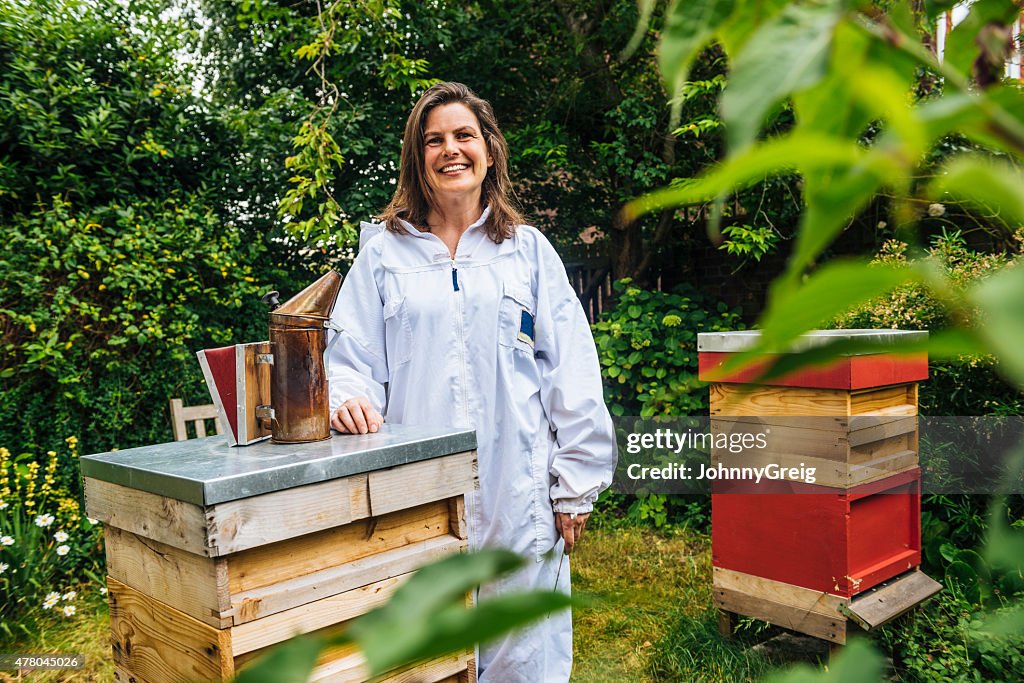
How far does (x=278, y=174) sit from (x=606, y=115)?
2517mm

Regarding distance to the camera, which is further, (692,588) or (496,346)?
(692,588)

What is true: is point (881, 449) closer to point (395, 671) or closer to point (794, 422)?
point (794, 422)

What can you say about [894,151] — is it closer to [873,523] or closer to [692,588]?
[873,523]

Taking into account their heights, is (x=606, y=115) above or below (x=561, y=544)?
above

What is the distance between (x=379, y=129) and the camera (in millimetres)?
5398

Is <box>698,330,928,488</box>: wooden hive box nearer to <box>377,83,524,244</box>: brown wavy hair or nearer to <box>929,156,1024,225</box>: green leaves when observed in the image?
<box>377,83,524,244</box>: brown wavy hair

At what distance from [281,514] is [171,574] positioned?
0.29 m

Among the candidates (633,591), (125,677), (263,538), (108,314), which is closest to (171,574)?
(263,538)

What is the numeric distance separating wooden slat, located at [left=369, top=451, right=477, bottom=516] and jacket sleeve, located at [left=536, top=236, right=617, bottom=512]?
24.1 inches

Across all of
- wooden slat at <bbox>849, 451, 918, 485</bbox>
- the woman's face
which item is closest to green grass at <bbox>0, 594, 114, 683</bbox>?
the woman's face

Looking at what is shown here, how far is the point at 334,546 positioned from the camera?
1.60 metres

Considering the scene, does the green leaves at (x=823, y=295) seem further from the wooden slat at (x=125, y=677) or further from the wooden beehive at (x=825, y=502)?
the wooden beehive at (x=825, y=502)

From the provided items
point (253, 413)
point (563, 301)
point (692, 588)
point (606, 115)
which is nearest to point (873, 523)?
point (692, 588)

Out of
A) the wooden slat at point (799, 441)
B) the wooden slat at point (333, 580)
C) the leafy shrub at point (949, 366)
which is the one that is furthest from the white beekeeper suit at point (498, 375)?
the leafy shrub at point (949, 366)
